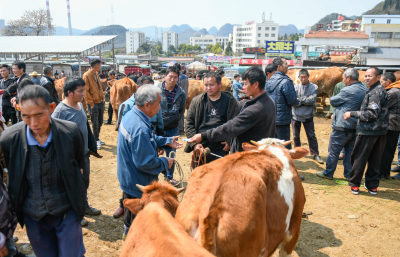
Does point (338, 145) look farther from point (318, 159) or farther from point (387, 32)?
point (387, 32)

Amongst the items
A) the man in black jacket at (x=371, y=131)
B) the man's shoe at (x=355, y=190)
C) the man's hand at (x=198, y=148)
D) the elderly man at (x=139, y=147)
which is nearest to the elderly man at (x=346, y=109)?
the man in black jacket at (x=371, y=131)

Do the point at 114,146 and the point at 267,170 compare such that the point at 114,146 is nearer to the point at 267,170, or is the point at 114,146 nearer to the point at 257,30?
the point at 267,170

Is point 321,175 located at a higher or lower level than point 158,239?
lower

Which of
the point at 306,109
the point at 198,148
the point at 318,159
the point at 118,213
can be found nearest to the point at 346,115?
the point at 306,109

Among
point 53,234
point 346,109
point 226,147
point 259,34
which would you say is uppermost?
point 259,34

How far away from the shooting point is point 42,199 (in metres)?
2.33

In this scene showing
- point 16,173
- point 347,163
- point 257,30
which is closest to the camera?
point 16,173

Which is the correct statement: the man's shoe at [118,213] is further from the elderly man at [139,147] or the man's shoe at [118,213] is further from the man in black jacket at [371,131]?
the man in black jacket at [371,131]

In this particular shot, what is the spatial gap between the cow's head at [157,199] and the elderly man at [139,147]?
782mm

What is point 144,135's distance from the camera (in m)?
2.90

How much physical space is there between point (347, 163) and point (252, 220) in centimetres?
503

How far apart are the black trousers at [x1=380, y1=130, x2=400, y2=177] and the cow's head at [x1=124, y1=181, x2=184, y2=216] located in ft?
19.0

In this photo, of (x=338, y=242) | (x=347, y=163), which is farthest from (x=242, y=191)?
(x=347, y=163)

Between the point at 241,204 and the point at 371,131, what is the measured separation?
→ 4.23 metres
